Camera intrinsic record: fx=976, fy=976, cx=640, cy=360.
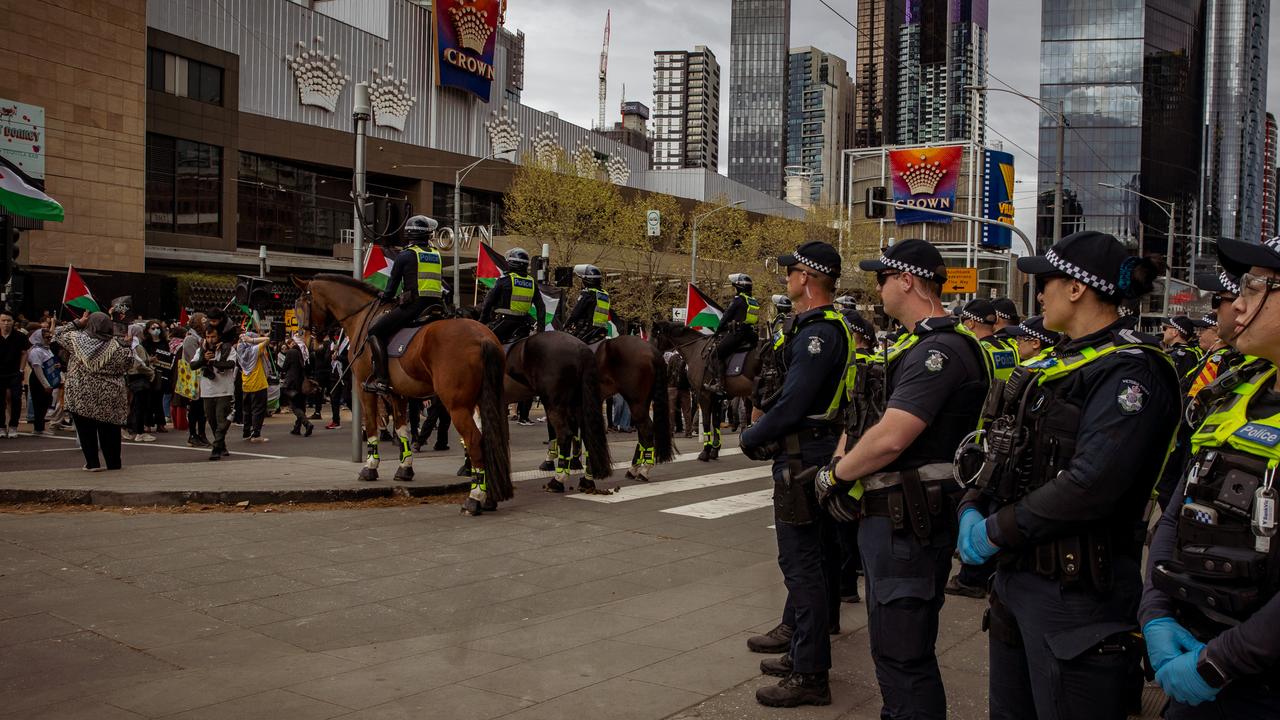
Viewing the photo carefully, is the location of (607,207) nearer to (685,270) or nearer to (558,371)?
(685,270)

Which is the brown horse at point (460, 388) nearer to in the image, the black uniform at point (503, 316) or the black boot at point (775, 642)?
the black uniform at point (503, 316)

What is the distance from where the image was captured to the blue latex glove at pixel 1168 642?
8.41 feet

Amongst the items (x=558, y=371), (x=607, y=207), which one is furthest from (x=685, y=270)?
(x=558, y=371)

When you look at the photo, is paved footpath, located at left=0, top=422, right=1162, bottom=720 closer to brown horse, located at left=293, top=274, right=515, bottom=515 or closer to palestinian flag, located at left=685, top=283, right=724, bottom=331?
brown horse, located at left=293, top=274, right=515, bottom=515

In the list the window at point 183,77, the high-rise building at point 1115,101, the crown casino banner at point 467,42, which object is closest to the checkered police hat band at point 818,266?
the window at point 183,77

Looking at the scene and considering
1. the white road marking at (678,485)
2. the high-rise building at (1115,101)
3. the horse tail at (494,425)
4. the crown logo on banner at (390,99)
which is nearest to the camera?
the horse tail at (494,425)

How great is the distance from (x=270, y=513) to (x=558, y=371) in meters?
3.67

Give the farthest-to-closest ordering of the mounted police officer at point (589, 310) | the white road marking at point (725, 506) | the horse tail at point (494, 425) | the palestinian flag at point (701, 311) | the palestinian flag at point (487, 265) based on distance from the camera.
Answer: the palestinian flag at point (701, 311), the palestinian flag at point (487, 265), the mounted police officer at point (589, 310), the white road marking at point (725, 506), the horse tail at point (494, 425)

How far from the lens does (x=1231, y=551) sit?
8.02ft

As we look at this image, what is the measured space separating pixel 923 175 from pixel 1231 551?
72988 millimetres

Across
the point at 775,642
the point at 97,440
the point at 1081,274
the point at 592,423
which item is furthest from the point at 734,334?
the point at 1081,274

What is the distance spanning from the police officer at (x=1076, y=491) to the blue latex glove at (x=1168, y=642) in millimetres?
455

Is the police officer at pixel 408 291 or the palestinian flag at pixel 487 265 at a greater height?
the palestinian flag at pixel 487 265

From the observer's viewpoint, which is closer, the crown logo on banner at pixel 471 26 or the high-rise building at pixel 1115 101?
the crown logo on banner at pixel 471 26
